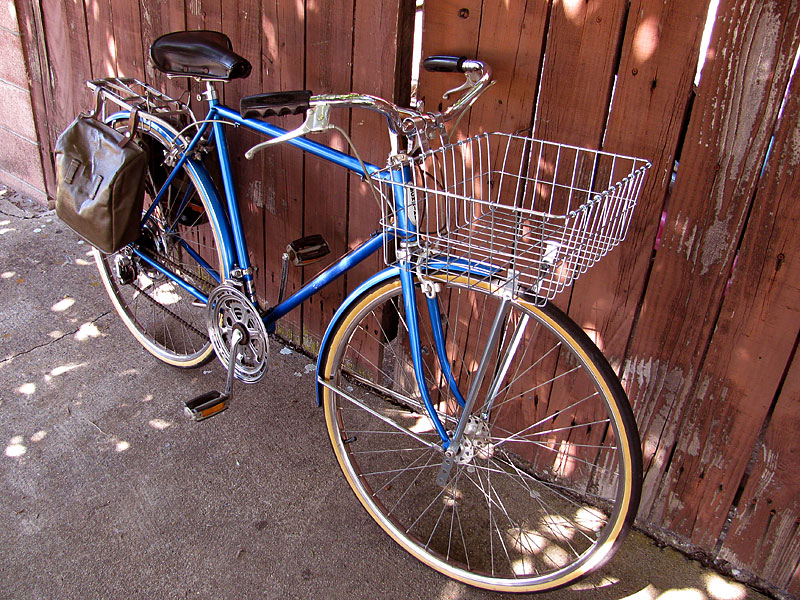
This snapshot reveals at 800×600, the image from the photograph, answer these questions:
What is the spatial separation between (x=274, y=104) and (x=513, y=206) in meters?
0.85

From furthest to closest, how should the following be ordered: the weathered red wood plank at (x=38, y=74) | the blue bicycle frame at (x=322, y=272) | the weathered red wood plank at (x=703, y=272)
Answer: the weathered red wood plank at (x=38, y=74) < the blue bicycle frame at (x=322, y=272) < the weathered red wood plank at (x=703, y=272)

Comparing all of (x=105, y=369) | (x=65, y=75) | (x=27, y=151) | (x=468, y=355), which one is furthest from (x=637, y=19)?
(x=27, y=151)

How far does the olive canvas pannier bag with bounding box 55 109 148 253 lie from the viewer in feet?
8.43

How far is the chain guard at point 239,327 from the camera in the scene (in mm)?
2584

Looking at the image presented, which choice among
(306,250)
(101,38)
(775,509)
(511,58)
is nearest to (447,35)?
(511,58)

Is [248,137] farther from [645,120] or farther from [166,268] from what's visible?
[645,120]

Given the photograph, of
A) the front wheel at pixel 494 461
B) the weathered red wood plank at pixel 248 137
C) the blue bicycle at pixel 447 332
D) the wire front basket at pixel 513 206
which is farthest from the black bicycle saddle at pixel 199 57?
the front wheel at pixel 494 461

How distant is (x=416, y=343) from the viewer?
204cm

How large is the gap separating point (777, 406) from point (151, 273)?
2.63 m

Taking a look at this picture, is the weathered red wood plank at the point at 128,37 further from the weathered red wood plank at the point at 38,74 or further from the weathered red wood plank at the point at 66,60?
the weathered red wood plank at the point at 38,74

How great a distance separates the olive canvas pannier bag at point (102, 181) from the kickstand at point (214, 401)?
0.64 meters

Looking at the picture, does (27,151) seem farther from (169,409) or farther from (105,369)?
(169,409)

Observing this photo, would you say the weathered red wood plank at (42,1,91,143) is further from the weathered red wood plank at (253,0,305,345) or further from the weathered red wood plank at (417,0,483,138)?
the weathered red wood plank at (417,0,483,138)

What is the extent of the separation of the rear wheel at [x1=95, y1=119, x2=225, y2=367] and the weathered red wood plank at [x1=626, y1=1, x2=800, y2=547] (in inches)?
67.2
